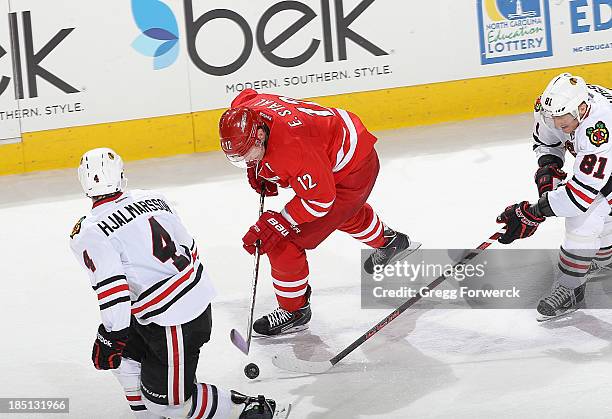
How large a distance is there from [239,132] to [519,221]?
48.5 inches

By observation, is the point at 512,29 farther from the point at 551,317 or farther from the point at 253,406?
the point at 253,406

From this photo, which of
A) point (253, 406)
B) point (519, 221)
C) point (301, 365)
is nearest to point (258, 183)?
point (301, 365)

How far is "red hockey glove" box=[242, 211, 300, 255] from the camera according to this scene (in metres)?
4.03

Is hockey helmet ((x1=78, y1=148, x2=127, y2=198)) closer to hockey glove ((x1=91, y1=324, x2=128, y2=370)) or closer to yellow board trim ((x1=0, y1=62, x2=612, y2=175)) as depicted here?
hockey glove ((x1=91, y1=324, x2=128, y2=370))

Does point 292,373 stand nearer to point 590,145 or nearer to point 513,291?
point 513,291

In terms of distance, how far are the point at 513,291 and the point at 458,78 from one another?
8.64 ft

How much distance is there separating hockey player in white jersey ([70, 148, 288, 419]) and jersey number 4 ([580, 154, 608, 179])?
154 cm

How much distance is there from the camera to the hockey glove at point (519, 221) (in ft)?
14.0

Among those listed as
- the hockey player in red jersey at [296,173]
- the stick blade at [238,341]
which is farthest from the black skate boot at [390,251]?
the stick blade at [238,341]

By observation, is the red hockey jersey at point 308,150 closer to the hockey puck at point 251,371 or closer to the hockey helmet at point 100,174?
the hockey puck at point 251,371

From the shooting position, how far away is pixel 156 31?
6.59 meters

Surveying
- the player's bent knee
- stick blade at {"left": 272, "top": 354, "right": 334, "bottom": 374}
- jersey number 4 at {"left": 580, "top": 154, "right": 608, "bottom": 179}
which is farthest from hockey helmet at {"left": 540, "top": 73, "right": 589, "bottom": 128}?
the player's bent knee

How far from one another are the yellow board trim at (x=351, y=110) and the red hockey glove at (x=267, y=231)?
280 centimetres

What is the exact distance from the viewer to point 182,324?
331 cm
